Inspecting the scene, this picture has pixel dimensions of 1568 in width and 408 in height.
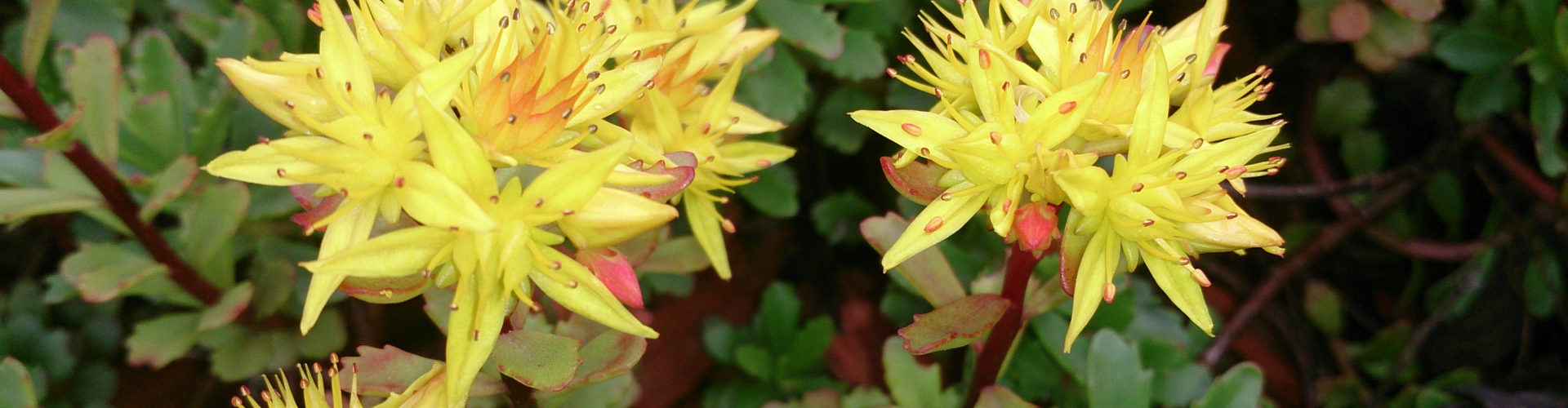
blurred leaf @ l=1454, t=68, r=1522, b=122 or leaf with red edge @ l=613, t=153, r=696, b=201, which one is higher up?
leaf with red edge @ l=613, t=153, r=696, b=201

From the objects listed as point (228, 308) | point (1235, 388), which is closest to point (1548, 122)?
point (1235, 388)

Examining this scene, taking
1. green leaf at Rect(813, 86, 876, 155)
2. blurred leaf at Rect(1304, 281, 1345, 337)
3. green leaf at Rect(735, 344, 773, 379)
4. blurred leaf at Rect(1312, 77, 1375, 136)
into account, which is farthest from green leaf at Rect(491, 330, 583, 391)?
blurred leaf at Rect(1312, 77, 1375, 136)

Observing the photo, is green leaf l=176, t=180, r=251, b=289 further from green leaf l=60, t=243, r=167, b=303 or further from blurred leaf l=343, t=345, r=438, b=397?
blurred leaf l=343, t=345, r=438, b=397

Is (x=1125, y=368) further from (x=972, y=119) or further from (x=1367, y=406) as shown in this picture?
(x=1367, y=406)

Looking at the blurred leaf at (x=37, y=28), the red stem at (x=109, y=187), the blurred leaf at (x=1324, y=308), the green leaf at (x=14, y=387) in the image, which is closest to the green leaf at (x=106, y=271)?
the red stem at (x=109, y=187)

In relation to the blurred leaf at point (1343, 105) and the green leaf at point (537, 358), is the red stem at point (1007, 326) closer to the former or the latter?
the green leaf at point (537, 358)

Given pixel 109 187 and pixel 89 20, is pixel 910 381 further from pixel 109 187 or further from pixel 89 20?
pixel 89 20

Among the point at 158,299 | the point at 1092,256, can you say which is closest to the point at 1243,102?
the point at 1092,256
